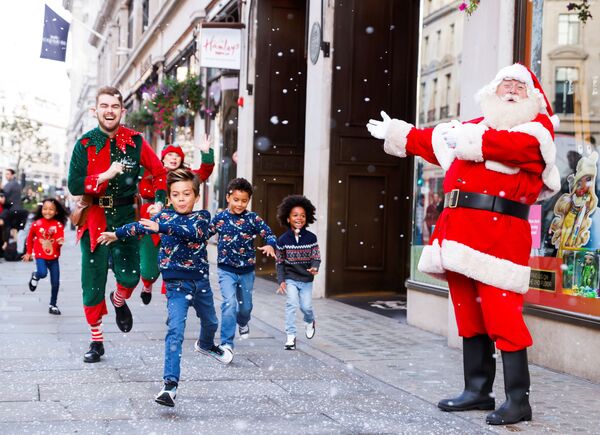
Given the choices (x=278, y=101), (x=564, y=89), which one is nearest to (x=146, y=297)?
(x=564, y=89)

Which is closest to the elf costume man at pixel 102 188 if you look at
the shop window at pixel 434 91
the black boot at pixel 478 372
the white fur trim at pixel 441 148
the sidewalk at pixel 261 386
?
the sidewalk at pixel 261 386

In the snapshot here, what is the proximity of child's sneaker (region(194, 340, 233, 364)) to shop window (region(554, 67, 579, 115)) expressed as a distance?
330 centimetres

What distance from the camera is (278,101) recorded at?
1579 cm

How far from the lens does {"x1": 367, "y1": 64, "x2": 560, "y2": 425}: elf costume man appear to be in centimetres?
531

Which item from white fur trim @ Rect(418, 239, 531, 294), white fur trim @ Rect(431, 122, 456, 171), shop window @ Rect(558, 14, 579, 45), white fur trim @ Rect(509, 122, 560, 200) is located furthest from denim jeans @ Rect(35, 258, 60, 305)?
white fur trim @ Rect(509, 122, 560, 200)

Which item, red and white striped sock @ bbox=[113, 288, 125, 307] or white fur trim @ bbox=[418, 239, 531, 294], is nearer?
white fur trim @ bbox=[418, 239, 531, 294]

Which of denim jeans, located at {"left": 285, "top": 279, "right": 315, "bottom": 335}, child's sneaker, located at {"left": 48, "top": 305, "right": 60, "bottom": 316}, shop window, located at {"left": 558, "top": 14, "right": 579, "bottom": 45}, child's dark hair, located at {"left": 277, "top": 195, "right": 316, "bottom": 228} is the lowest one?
child's sneaker, located at {"left": 48, "top": 305, "right": 60, "bottom": 316}

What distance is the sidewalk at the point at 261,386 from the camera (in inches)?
201

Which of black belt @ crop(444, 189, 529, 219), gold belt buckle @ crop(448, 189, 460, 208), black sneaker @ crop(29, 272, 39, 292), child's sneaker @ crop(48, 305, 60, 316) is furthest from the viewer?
black sneaker @ crop(29, 272, 39, 292)

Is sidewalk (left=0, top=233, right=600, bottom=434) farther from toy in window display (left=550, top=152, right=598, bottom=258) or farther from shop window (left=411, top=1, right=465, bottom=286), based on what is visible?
shop window (left=411, top=1, right=465, bottom=286)

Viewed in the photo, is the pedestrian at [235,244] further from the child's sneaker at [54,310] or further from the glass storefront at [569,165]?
the child's sneaker at [54,310]

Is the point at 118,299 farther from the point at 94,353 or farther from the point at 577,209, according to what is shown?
the point at 577,209

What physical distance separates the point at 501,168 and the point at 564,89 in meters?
2.37

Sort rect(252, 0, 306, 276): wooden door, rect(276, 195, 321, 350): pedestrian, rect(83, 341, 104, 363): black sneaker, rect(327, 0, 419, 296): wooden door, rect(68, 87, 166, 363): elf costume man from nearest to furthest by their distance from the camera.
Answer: rect(83, 341, 104, 363): black sneaker < rect(68, 87, 166, 363): elf costume man < rect(276, 195, 321, 350): pedestrian < rect(327, 0, 419, 296): wooden door < rect(252, 0, 306, 276): wooden door
